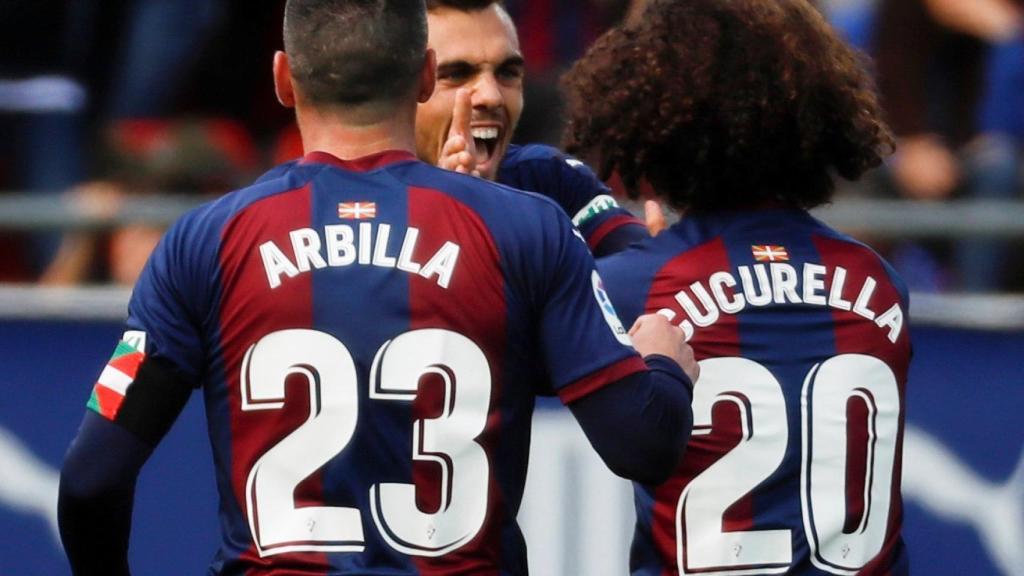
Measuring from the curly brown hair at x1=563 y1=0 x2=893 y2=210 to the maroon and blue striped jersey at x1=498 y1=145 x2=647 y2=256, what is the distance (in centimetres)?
70

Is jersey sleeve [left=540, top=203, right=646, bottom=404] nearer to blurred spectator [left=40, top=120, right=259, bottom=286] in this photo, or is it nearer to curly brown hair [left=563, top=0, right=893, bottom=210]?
curly brown hair [left=563, top=0, right=893, bottom=210]

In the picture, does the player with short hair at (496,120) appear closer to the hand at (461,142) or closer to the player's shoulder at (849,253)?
the hand at (461,142)

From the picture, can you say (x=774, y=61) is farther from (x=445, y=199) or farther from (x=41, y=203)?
(x=41, y=203)

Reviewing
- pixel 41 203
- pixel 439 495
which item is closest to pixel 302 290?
pixel 439 495

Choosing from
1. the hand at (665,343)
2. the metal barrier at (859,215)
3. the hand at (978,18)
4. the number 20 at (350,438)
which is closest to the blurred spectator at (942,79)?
the hand at (978,18)

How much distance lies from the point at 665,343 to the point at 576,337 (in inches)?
7.0

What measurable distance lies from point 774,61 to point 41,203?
3339 millimetres

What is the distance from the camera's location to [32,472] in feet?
17.1

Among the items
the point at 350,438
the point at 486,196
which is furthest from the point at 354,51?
the point at 350,438

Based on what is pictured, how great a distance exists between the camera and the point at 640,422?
292 cm

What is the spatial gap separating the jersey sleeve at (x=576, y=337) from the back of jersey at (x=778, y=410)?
31 cm

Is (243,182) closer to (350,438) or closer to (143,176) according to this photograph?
(143,176)

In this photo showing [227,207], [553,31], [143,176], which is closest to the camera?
[227,207]

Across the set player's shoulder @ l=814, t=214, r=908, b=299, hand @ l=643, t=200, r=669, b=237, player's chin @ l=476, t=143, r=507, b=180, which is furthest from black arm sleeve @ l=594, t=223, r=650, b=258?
player's shoulder @ l=814, t=214, r=908, b=299
